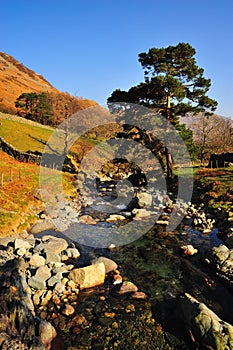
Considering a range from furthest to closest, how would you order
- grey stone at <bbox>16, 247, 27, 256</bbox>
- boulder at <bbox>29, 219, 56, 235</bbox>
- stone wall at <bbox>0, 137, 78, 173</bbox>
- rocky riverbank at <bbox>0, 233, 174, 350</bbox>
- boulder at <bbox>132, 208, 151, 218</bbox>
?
1. stone wall at <bbox>0, 137, 78, 173</bbox>
2. boulder at <bbox>132, 208, 151, 218</bbox>
3. boulder at <bbox>29, 219, 56, 235</bbox>
4. grey stone at <bbox>16, 247, 27, 256</bbox>
5. rocky riverbank at <bbox>0, 233, 174, 350</bbox>

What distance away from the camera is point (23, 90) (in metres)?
129

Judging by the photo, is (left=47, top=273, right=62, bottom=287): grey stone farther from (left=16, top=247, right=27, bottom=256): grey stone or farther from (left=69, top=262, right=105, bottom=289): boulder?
(left=16, top=247, right=27, bottom=256): grey stone

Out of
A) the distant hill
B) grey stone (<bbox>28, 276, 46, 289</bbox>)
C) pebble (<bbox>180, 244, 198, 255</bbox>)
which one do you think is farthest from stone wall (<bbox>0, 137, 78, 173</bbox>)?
grey stone (<bbox>28, 276, 46, 289</bbox>)

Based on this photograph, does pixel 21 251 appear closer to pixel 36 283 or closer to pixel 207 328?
pixel 36 283

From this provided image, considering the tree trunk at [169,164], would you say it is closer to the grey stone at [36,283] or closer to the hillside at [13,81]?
the grey stone at [36,283]

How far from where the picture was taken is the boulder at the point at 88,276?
11.4 metres

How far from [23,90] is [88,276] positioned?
135m

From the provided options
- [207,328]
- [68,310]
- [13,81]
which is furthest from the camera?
[13,81]

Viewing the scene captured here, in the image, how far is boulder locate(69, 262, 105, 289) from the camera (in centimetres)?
1136

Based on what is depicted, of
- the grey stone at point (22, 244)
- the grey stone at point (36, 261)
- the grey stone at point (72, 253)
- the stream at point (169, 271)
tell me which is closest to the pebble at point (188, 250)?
the stream at point (169, 271)

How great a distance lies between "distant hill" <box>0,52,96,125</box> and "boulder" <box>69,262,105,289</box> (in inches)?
2093

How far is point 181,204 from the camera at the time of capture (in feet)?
81.8

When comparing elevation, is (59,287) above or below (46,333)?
above

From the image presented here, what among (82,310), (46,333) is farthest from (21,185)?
(46,333)
